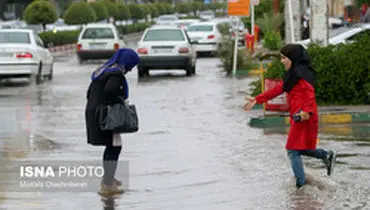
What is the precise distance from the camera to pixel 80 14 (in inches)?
2554

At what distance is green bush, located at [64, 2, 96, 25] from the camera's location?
212 feet

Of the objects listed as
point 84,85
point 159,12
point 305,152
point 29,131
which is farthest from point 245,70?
point 159,12

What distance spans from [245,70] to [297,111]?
71.6 feet

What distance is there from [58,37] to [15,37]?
24348 millimetres

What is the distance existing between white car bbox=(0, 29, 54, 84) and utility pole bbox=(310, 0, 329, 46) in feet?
32.3

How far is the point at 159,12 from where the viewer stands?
105 metres

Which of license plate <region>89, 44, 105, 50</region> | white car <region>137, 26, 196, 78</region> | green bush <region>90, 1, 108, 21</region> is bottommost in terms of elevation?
green bush <region>90, 1, 108, 21</region>

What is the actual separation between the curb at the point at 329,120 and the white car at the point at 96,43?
26.0 meters

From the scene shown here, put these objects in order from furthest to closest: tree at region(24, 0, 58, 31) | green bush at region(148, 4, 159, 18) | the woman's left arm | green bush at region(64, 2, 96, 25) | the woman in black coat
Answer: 1. green bush at region(148, 4, 159, 18)
2. green bush at region(64, 2, 96, 25)
3. tree at region(24, 0, 58, 31)
4. the woman in black coat
5. the woman's left arm

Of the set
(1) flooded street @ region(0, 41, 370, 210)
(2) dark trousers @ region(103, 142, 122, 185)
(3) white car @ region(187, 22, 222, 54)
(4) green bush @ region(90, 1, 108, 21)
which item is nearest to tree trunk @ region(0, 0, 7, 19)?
(4) green bush @ region(90, 1, 108, 21)

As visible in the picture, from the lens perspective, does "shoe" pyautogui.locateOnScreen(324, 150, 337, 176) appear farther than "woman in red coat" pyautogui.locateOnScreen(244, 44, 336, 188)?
Yes

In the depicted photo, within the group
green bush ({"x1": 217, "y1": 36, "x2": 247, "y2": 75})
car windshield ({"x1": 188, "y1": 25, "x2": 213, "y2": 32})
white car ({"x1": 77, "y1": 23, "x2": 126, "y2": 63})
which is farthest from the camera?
car windshield ({"x1": 188, "y1": 25, "x2": 213, "y2": 32})

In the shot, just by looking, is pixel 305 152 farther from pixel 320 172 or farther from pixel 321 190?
pixel 320 172

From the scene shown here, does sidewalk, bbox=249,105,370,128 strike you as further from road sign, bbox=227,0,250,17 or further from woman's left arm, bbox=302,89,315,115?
road sign, bbox=227,0,250,17
